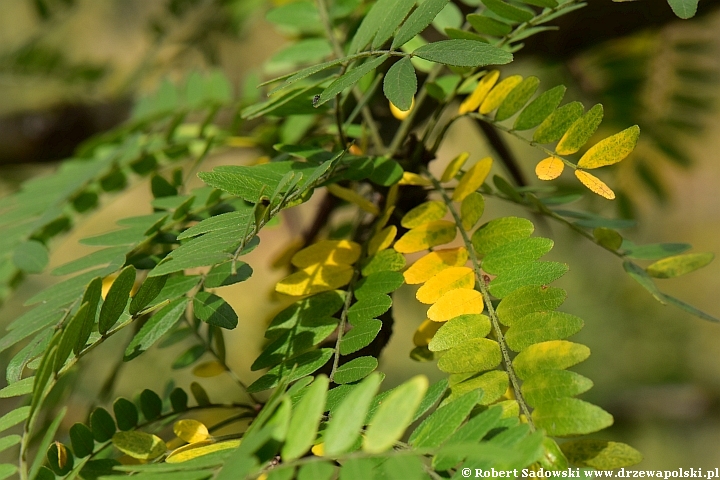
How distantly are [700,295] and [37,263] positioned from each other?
6.97ft

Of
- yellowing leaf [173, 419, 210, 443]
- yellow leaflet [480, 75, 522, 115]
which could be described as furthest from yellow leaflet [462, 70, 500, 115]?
yellowing leaf [173, 419, 210, 443]

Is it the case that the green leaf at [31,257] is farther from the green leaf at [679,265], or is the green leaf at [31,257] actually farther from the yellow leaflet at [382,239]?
the green leaf at [679,265]

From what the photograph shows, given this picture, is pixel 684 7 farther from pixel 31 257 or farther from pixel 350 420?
pixel 31 257

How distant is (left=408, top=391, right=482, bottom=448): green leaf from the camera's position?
1.06 ft

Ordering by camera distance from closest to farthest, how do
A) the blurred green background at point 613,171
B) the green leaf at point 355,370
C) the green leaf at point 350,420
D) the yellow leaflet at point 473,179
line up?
the green leaf at point 350,420, the green leaf at point 355,370, the yellow leaflet at point 473,179, the blurred green background at point 613,171

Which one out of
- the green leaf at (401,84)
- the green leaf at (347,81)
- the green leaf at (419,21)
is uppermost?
the green leaf at (419,21)

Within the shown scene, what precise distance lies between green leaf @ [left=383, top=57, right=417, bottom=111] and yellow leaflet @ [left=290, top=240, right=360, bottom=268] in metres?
0.15

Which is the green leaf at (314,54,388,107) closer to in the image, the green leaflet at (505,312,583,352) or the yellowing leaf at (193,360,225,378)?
the green leaflet at (505,312,583,352)

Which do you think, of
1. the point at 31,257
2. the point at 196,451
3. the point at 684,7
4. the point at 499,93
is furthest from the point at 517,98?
the point at 31,257

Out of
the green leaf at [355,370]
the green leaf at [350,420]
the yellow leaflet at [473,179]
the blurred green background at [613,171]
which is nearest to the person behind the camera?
the green leaf at [350,420]

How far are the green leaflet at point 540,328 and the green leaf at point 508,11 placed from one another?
0.74 feet

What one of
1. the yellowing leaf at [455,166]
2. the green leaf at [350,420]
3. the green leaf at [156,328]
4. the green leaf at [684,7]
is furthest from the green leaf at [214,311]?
the green leaf at [684,7]

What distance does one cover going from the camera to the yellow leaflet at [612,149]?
38cm

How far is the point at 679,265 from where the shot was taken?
516mm
